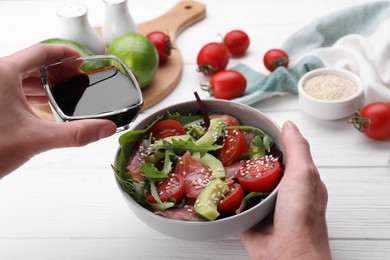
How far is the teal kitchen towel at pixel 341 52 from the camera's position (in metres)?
1.90

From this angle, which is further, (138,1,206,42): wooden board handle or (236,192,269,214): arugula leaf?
(138,1,206,42): wooden board handle

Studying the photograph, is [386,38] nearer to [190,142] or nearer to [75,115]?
[190,142]

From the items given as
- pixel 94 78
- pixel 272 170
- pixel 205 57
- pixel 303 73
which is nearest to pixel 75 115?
pixel 94 78

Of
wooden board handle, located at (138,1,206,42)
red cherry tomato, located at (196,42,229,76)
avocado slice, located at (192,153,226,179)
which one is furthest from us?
wooden board handle, located at (138,1,206,42)

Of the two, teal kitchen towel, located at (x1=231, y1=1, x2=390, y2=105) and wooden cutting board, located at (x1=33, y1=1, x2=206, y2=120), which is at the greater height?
wooden cutting board, located at (x1=33, y1=1, x2=206, y2=120)

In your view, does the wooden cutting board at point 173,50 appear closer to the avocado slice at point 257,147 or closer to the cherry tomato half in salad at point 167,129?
A: the cherry tomato half in salad at point 167,129

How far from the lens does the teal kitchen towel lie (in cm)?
190

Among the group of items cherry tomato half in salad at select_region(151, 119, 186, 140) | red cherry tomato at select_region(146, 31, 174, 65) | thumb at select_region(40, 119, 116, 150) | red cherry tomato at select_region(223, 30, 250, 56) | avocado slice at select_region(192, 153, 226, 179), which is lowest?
red cherry tomato at select_region(223, 30, 250, 56)

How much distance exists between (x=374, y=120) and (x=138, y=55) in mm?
795

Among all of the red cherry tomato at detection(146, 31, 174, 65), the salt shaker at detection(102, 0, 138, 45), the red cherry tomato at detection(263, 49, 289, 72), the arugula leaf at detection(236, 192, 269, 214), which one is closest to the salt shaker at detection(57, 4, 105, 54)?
the salt shaker at detection(102, 0, 138, 45)

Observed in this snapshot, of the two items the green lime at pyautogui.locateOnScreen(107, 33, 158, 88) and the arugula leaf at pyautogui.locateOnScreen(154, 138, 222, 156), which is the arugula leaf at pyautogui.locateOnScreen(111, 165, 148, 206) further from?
the green lime at pyautogui.locateOnScreen(107, 33, 158, 88)

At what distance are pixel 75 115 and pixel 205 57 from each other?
809 mm

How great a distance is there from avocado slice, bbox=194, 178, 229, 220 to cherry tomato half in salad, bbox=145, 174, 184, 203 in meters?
0.05

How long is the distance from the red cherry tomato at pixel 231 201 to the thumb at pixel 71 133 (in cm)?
31
